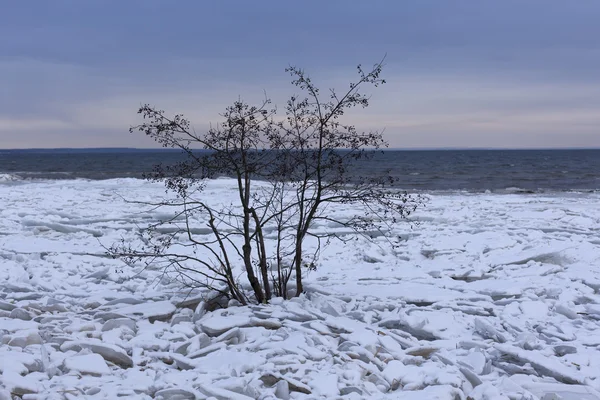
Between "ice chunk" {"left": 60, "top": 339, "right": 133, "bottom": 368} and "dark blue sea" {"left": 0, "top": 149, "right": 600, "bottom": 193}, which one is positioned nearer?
"ice chunk" {"left": 60, "top": 339, "right": 133, "bottom": 368}

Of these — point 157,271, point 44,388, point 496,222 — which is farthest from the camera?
point 496,222

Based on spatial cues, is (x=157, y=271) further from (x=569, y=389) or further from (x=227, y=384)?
(x=569, y=389)

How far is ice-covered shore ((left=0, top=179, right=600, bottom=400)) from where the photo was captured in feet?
11.4

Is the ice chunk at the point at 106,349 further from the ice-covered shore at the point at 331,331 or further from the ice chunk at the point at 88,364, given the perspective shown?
the ice chunk at the point at 88,364

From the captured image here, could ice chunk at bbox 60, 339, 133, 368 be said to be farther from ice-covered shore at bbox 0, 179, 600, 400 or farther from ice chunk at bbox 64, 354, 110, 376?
ice chunk at bbox 64, 354, 110, 376

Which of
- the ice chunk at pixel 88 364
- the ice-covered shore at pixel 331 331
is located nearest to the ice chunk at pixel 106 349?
the ice-covered shore at pixel 331 331

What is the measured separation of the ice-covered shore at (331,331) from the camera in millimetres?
3482

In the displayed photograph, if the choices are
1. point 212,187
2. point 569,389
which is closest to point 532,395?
point 569,389

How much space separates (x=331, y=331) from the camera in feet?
14.5

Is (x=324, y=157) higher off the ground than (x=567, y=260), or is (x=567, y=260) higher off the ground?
(x=324, y=157)

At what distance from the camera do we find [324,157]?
16.4 feet

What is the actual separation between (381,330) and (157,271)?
11.3ft

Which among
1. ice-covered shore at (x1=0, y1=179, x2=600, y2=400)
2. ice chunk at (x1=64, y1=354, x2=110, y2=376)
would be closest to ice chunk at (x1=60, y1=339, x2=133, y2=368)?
ice-covered shore at (x1=0, y1=179, x2=600, y2=400)

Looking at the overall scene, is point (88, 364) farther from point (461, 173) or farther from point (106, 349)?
point (461, 173)
